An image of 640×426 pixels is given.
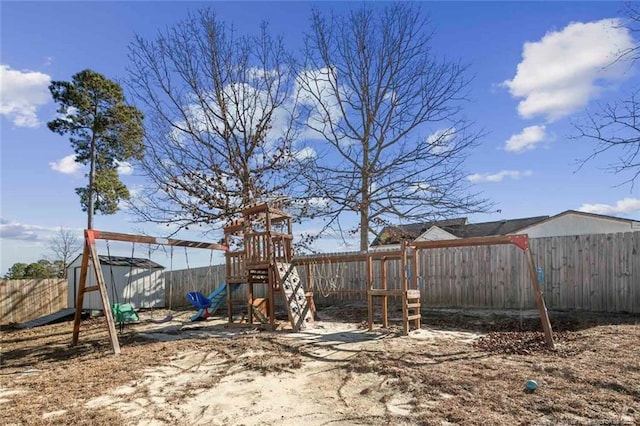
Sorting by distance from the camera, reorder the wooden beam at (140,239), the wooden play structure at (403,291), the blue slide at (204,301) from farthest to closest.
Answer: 1. the blue slide at (204,301)
2. the wooden beam at (140,239)
3. the wooden play structure at (403,291)

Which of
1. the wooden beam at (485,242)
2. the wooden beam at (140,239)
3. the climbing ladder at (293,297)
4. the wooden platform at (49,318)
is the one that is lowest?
the wooden platform at (49,318)

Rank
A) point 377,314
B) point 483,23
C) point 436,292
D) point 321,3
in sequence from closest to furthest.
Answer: point 483,23 → point 377,314 → point 436,292 → point 321,3

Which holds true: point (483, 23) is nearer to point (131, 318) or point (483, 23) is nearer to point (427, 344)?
point (427, 344)

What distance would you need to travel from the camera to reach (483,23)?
9195 mm

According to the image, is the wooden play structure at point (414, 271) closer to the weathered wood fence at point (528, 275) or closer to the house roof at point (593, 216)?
the weathered wood fence at point (528, 275)

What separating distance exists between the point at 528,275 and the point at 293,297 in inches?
221

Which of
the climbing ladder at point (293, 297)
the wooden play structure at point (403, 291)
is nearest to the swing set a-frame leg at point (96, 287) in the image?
the climbing ladder at point (293, 297)

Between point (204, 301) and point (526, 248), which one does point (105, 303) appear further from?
point (526, 248)

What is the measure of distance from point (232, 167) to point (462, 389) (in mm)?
10238

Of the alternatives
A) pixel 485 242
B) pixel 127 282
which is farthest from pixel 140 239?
pixel 127 282

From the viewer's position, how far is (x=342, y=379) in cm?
514

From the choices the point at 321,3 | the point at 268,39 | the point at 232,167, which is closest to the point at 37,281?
the point at 232,167

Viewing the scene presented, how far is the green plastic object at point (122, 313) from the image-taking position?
35.5ft

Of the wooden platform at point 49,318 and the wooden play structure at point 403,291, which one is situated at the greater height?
the wooden play structure at point 403,291
